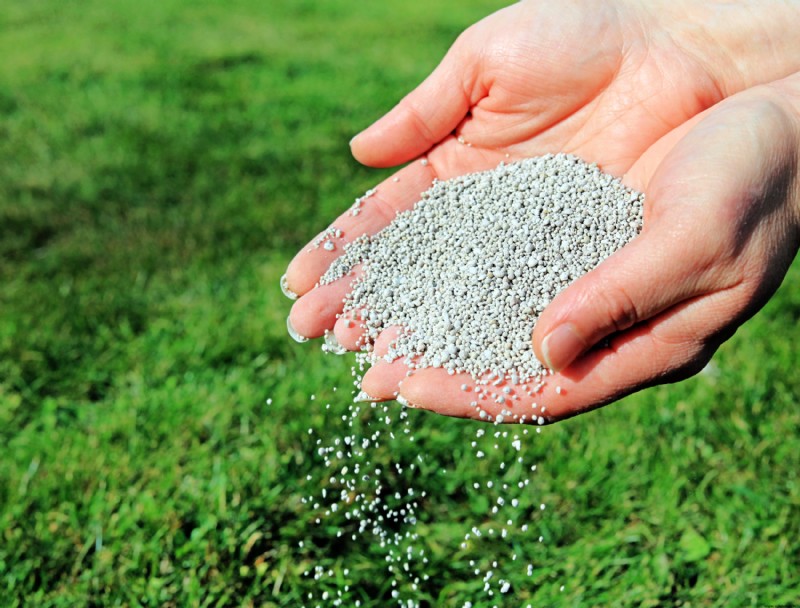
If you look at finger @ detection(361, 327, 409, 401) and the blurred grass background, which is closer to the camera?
finger @ detection(361, 327, 409, 401)

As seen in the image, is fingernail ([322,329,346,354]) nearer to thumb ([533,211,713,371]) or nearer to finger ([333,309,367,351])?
finger ([333,309,367,351])

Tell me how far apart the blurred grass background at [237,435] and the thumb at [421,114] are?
0.90 m

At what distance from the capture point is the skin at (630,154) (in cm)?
188

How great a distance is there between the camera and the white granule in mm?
2105

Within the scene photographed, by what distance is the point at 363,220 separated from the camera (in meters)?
2.52

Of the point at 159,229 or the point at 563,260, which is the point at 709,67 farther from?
the point at 159,229

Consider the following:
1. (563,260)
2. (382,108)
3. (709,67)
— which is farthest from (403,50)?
(563,260)

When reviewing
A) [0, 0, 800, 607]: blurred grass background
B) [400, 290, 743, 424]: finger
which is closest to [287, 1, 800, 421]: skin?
[400, 290, 743, 424]: finger

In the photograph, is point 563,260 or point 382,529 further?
point 382,529

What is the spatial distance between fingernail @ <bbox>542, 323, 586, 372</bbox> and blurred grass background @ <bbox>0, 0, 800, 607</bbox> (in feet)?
2.79

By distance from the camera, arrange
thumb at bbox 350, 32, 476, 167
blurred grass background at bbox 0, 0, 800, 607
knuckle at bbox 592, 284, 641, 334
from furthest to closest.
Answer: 1. thumb at bbox 350, 32, 476, 167
2. blurred grass background at bbox 0, 0, 800, 607
3. knuckle at bbox 592, 284, 641, 334

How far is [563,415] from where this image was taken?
6.78 feet

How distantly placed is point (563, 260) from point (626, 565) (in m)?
1.00

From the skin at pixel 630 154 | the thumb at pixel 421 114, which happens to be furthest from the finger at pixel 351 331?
the thumb at pixel 421 114
